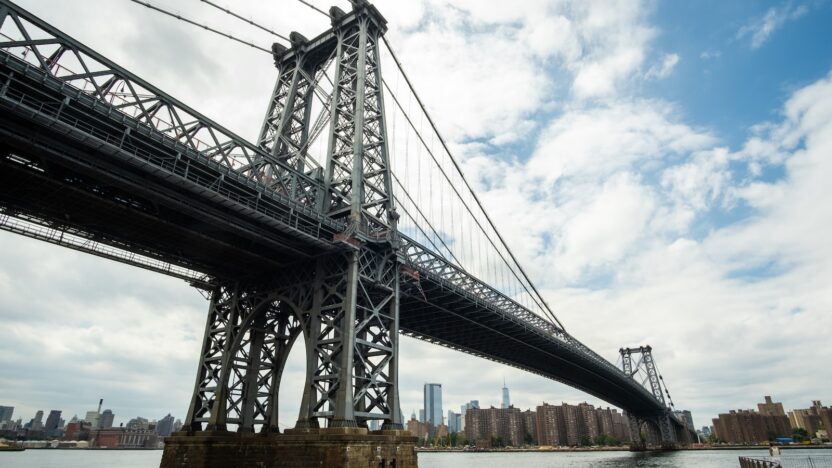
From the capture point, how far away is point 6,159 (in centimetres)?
2061

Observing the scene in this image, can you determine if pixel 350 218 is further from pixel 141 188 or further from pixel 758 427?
pixel 758 427

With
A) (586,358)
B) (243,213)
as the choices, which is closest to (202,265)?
(243,213)

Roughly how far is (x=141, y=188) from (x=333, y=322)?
1142cm

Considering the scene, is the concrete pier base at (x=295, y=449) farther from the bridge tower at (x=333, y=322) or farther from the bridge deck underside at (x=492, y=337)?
the bridge deck underside at (x=492, y=337)

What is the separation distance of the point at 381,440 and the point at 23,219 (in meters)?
20.7

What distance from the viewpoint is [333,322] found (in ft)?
89.1

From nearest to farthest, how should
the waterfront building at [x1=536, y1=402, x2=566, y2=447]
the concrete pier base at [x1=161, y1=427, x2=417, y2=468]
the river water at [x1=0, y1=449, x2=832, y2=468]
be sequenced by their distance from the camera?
1. the concrete pier base at [x1=161, y1=427, x2=417, y2=468]
2. the river water at [x1=0, y1=449, x2=832, y2=468]
3. the waterfront building at [x1=536, y1=402, x2=566, y2=447]

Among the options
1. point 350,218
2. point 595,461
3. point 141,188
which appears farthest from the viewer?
point 595,461

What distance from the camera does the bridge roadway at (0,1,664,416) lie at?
1881 cm

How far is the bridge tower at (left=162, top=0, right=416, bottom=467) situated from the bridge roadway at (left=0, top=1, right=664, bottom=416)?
1.62 meters

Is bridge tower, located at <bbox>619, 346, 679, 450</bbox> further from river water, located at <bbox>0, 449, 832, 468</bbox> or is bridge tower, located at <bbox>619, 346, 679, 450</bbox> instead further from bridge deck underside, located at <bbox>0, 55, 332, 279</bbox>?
bridge deck underside, located at <bbox>0, 55, 332, 279</bbox>

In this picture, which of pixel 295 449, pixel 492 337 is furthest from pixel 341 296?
pixel 492 337

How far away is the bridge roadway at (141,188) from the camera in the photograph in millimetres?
18812

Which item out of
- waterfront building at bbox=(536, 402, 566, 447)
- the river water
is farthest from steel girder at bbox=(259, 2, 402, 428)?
waterfront building at bbox=(536, 402, 566, 447)
